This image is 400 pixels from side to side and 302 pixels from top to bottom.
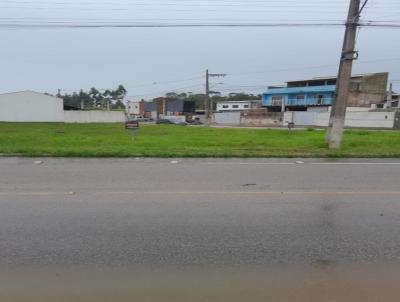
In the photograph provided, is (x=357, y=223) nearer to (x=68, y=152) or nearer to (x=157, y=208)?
(x=157, y=208)

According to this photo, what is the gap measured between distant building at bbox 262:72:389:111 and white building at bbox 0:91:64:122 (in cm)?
4457

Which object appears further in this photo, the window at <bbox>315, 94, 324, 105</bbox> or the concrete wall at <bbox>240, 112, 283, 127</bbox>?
the window at <bbox>315, 94, 324, 105</bbox>

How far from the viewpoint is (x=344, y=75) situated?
57.0ft

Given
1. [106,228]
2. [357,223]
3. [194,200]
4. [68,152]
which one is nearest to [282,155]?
[68,152]

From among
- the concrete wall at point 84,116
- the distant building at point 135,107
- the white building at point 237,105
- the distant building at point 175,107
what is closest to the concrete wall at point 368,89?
the white building at point 237,105

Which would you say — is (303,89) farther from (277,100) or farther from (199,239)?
(199,239)

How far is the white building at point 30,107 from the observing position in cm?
7038

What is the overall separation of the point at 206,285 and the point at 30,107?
7197cm

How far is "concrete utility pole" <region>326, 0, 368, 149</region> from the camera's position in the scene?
56.7ft

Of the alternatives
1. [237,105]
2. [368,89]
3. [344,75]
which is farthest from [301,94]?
[344,75]

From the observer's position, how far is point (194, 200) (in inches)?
297

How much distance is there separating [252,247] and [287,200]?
2.60 meters

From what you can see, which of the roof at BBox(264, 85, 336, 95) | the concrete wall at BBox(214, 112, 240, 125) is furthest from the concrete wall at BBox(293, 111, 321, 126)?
the roof at BBox(264, 85, 336, 95)

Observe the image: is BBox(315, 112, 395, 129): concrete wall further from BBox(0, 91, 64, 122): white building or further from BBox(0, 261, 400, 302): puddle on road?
BBox(0, 261, 400, 302): puddle on road
